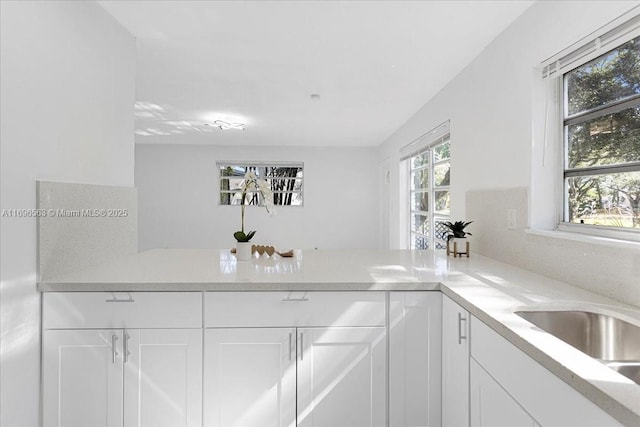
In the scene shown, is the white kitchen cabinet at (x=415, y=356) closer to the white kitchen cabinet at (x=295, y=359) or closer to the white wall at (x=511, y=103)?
the white kitchen cabinet at (x=295, y=359)

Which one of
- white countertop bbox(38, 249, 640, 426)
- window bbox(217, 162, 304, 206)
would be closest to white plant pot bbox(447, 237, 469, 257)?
white countertop bbox(38, 249, 640, 426)

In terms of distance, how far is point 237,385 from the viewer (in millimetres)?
1533

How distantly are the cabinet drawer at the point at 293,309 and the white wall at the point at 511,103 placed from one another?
883 millimetres

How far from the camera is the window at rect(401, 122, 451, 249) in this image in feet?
12.3

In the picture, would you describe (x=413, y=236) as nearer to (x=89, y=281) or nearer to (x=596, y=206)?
(x=596, y=206)

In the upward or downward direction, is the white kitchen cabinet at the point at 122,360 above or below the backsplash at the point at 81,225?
below

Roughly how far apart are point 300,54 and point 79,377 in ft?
7.55

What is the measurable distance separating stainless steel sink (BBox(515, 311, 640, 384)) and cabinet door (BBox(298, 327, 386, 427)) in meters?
0.61

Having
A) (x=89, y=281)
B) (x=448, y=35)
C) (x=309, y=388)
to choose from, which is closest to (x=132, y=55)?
(x=89, y=281)

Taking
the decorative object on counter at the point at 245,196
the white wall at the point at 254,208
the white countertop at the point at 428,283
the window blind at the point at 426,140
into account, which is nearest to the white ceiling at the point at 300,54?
the window blind at the point at 426,140

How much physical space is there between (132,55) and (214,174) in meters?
4.77

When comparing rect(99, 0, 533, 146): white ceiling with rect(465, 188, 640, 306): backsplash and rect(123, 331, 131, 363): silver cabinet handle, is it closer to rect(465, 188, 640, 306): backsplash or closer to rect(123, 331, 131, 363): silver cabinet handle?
rect(465, 188, 640, 306): backsplash

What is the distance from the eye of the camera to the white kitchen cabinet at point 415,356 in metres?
1.56

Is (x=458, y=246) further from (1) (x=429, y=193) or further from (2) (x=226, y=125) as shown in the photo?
(2) (x=226, y=125)
